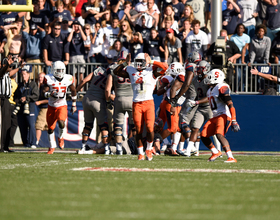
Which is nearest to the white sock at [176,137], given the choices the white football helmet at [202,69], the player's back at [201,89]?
the player's back at [201,89]

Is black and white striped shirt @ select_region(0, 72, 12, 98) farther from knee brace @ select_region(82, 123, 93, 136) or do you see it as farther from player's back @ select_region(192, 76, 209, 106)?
player's back @ select_region(192, 76, 209, 106)

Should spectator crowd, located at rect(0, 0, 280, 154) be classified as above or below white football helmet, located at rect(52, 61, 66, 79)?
above

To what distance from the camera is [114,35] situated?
45.9 ft

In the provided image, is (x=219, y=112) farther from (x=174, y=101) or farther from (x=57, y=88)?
(x=57, y=88)

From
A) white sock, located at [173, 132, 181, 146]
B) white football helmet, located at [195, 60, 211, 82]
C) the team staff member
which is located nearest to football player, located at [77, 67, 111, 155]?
white sock, located at [173, 132, 181, 146]

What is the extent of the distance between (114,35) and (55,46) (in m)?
1.66

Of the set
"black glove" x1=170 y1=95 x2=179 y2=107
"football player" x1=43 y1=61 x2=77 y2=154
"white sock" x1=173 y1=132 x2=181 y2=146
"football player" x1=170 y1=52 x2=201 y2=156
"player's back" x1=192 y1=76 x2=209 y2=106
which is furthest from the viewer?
"football player" x1=43 y1=61 x2=77 y2=154

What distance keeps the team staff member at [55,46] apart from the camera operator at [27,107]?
0.71 metres

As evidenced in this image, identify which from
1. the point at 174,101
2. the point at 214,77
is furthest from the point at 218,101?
the point at 174,101

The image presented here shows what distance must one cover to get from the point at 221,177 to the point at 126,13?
31.9 feet

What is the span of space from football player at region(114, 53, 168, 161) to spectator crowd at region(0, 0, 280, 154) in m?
4.23

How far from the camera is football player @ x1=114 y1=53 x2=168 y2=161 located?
8266 millimetres

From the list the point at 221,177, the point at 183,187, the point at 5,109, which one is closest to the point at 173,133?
the point at 5,109

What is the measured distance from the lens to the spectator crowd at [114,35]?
1352 centimetres
